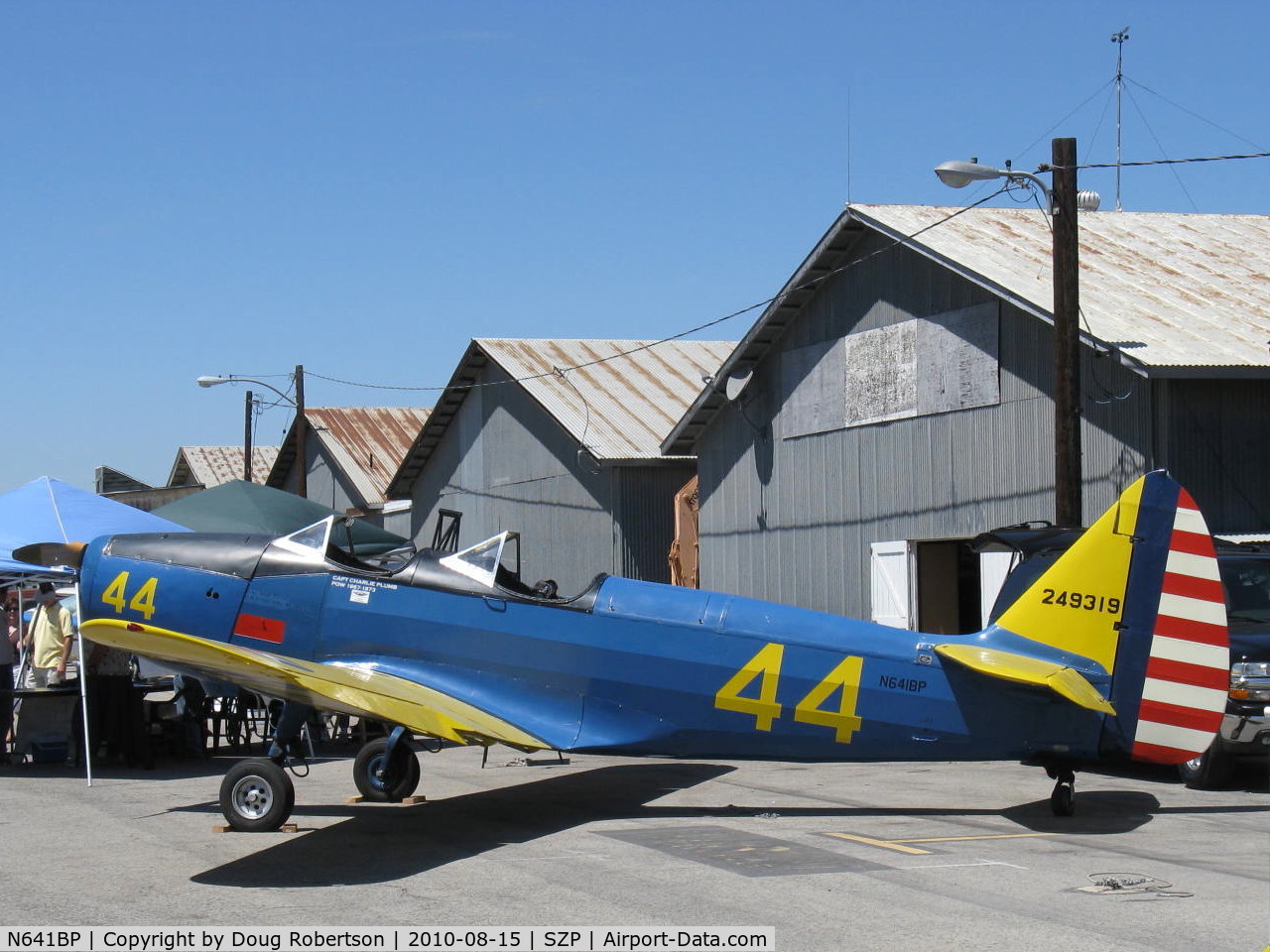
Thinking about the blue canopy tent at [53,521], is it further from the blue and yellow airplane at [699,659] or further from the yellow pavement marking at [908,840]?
the yellow pavement marking at [908,840]

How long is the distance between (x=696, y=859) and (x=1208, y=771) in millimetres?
5608

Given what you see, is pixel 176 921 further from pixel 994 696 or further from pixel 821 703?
pixel 994 696

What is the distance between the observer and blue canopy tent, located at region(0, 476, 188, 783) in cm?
1377

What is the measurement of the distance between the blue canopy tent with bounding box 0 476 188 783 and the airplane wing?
511 centimetres

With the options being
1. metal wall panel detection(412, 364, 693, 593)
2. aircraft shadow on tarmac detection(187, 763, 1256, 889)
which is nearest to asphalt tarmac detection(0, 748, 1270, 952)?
aircraft shadow on tarmac detection(187, 763, 1256, 889)

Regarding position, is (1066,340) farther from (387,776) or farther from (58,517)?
(58,517)

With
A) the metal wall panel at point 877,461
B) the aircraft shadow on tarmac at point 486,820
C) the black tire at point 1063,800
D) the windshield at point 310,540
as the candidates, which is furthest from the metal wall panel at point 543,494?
the black tire at point 1063,800

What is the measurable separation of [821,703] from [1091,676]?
1818 millimetres

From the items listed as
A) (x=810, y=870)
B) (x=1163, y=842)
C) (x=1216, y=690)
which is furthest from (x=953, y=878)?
(x=1216, y=690)

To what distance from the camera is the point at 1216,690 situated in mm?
9195

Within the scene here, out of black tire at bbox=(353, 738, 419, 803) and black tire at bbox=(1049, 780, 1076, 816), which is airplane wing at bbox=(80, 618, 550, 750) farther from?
black tire at bbox=(1049, 780, 1076, 816)

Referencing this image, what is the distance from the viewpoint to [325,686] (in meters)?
9.17

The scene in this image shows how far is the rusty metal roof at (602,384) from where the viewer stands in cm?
3012

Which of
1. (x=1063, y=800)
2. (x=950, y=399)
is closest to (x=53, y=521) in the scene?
(x=1063, y=800)
